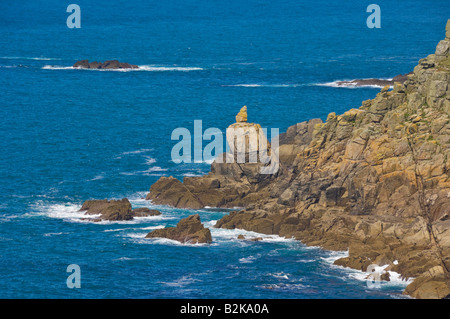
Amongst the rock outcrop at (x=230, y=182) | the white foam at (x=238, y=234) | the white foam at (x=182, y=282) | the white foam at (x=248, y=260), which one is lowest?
the white foam at (x=182, y=282)

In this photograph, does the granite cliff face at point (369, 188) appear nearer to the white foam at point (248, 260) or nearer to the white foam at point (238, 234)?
the white foam at point (238, 234)

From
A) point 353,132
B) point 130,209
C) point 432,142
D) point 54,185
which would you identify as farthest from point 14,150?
point 432,142

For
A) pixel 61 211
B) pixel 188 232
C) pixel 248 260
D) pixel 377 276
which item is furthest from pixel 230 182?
pixel 377 276

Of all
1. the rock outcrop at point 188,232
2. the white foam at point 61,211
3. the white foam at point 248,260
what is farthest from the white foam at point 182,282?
the white foam at point 61,211

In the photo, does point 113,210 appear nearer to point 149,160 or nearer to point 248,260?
point 248,260

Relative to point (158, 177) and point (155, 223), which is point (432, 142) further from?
point (158, 177)
